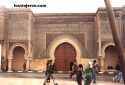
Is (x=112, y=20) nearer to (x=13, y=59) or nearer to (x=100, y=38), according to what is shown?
(x=100, y=38)

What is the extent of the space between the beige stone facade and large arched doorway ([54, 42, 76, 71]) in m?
0.63

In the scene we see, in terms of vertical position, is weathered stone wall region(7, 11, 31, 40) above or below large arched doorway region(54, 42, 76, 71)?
above

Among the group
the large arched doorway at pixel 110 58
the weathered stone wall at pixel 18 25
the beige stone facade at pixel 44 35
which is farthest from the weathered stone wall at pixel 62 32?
the weathered stone wall at pixel 18 25

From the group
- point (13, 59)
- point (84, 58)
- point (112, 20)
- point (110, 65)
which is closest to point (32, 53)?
point (13, 59)

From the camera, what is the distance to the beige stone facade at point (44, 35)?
42344 millimetres

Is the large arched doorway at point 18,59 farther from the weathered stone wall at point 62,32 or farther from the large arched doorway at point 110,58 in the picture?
the large arched doorway at point 110,58

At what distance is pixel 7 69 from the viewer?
141 feet

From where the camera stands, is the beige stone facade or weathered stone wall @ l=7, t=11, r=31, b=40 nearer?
the beige stone facade

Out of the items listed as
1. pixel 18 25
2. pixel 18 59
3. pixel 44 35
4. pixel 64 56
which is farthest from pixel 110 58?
pixel 18 25

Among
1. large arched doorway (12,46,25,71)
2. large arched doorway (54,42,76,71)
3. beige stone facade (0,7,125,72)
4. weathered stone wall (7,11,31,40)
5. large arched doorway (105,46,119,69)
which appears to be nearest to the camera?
beige stone facade (0,7,125,72)

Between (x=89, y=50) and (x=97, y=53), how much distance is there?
1.46 m

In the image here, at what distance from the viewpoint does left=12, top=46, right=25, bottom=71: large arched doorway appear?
43.7 m

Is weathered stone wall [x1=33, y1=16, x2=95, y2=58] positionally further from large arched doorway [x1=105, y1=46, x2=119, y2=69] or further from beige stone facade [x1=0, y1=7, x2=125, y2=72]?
large arched doorway [x1=105, y1=46, x2=119, y2=69]

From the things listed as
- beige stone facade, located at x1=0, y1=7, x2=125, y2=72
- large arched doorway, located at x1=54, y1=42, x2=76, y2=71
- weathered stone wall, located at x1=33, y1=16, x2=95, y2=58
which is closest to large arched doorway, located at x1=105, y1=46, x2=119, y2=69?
beige stone facade, located at x1=0, y1=7, x2=125, y2=72
